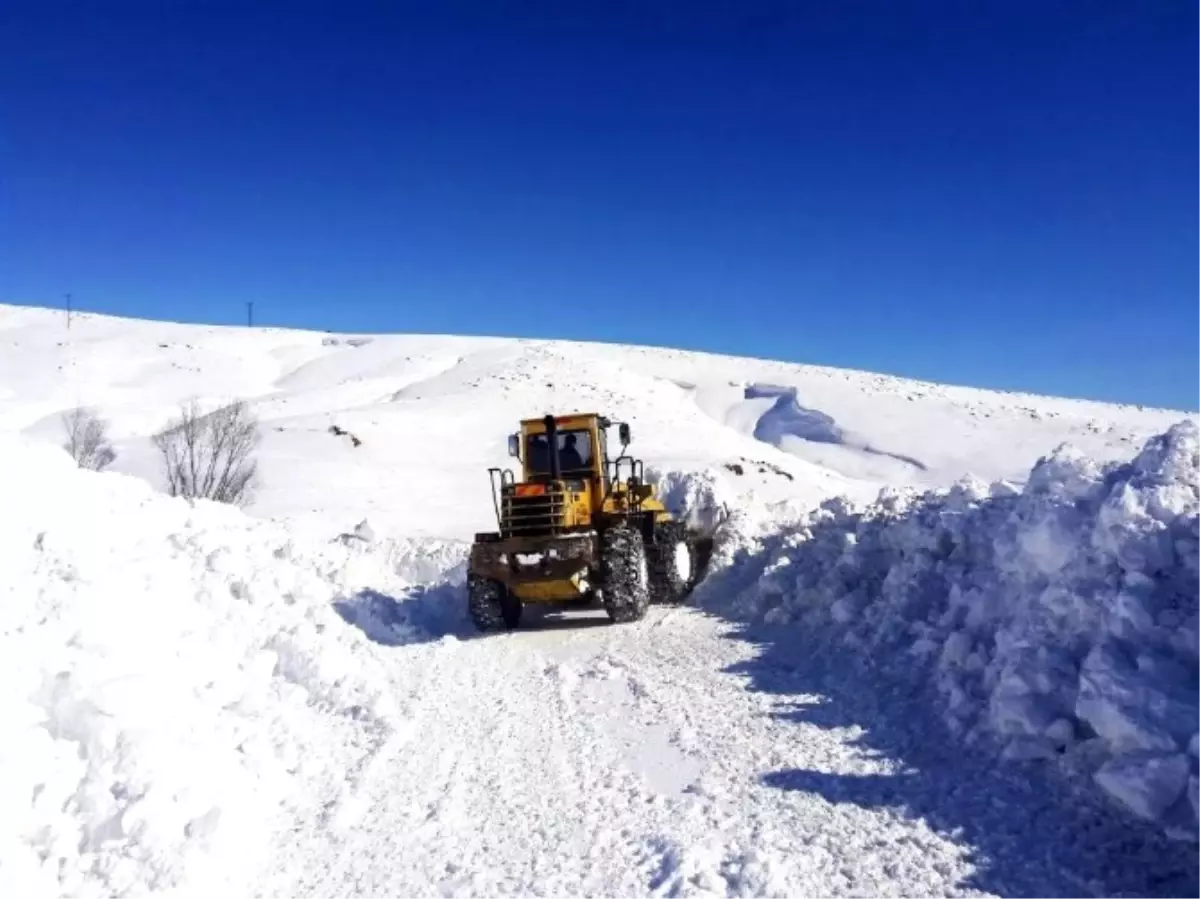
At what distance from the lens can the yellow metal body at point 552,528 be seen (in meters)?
11.6

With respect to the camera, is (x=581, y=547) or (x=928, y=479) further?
(x=928, y=479)

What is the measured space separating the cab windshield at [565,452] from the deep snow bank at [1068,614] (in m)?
4.29

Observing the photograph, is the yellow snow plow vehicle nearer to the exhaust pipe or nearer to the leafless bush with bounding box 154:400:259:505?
the exhaust pipe

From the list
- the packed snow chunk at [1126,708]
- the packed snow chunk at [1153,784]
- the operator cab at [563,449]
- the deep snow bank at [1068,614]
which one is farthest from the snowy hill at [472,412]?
the packed snow chunk at [1153,784]

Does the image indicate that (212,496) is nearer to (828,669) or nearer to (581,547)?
(581,547)

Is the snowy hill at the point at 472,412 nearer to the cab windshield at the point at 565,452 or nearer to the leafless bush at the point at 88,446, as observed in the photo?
the leafless bush at the point at 88,446

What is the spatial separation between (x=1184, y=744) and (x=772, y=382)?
201 ft

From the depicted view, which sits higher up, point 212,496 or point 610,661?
point 212,496

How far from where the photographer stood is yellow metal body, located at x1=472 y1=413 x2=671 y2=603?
38.1 feet

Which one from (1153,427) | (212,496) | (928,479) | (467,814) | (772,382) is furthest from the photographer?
(772,382)

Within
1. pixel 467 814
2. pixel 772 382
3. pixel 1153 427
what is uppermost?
pixel 772 382

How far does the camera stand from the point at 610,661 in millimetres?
9766

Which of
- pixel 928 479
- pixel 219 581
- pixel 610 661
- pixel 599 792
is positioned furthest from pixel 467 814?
pixel 928 479

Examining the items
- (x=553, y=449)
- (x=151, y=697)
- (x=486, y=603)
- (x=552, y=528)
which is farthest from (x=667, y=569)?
(x=151, y=697)
